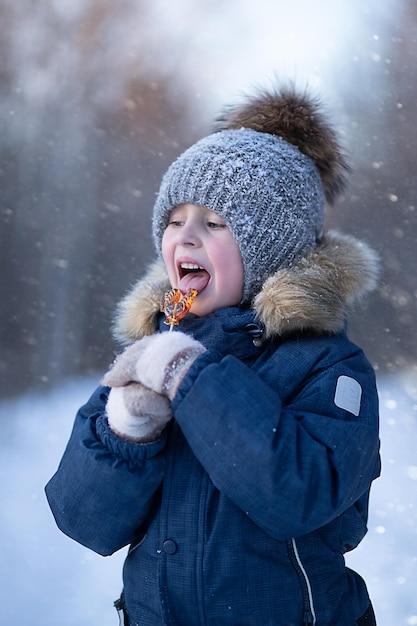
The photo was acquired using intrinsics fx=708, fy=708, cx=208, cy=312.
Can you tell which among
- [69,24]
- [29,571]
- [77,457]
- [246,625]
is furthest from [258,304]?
[69,24]

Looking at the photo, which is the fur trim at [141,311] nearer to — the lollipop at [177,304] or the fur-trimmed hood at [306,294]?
the fur-trimmed hood at [306,294]

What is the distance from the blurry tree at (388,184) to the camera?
238 centimetres

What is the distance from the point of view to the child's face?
1404 mm

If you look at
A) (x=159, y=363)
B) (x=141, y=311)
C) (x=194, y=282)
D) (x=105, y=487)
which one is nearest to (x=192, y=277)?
(x=194, y=282)

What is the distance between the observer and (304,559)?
3.99 ft

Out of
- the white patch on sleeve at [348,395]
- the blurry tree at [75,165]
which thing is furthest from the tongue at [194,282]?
the blurry tree at [75,165]

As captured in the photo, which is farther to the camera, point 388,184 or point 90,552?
point 388,184

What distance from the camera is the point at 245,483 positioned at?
1084 millimetres

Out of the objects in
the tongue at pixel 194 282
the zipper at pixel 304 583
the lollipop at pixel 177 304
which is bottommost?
the zipper at pixel 304 583

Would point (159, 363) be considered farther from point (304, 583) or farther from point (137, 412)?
point (304, 583)

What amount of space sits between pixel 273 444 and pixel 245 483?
7 cm

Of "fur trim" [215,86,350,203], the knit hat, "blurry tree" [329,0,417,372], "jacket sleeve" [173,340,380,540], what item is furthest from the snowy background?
"jacket sleeve" [173,340,380,540]

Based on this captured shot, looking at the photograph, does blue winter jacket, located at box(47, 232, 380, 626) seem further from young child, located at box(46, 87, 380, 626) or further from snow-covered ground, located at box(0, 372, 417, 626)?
snow-covered ground, located at box(0, 372, 417, 626)

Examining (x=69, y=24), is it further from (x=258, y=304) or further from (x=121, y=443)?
(x=121, y=443)
